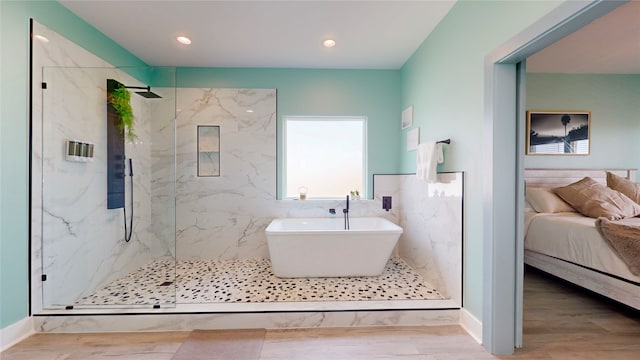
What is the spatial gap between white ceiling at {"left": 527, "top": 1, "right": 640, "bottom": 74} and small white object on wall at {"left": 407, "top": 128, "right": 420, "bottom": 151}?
5.41 feet

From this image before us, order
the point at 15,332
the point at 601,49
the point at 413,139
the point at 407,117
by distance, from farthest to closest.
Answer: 1. the point at 407,117
2. the point at 413,139
3. the point at 601,49
4. the point at 15,332

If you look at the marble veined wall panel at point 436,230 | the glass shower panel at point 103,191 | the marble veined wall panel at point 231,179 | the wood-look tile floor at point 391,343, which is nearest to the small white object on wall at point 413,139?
the marble veined wall panel at point 436,230

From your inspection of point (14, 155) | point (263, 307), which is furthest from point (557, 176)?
point (14, 155)

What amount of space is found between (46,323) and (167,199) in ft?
4.13

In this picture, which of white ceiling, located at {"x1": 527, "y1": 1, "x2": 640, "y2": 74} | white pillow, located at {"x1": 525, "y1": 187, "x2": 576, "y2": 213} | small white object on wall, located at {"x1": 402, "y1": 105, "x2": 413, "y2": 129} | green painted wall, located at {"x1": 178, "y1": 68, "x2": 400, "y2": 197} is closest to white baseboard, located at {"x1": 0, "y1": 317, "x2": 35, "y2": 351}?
green painted wall, located at {"x1": 178, "y1": 68, "x2": 400, "y2": 197}

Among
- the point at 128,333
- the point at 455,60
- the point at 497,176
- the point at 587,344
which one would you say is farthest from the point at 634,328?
the point at 128,333

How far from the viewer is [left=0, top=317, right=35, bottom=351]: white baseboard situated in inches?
75.6

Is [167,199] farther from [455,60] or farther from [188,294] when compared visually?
[455,60]

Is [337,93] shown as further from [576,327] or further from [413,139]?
[576,327]

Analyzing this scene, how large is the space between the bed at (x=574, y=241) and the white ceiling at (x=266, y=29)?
241 cm

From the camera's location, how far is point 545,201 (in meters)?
3.36

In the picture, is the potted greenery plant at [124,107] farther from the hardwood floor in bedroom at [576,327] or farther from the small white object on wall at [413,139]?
the hardwood floor in bedroom at [576,327]

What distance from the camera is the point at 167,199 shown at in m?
2.75

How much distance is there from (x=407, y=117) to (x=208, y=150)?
8.69ft
